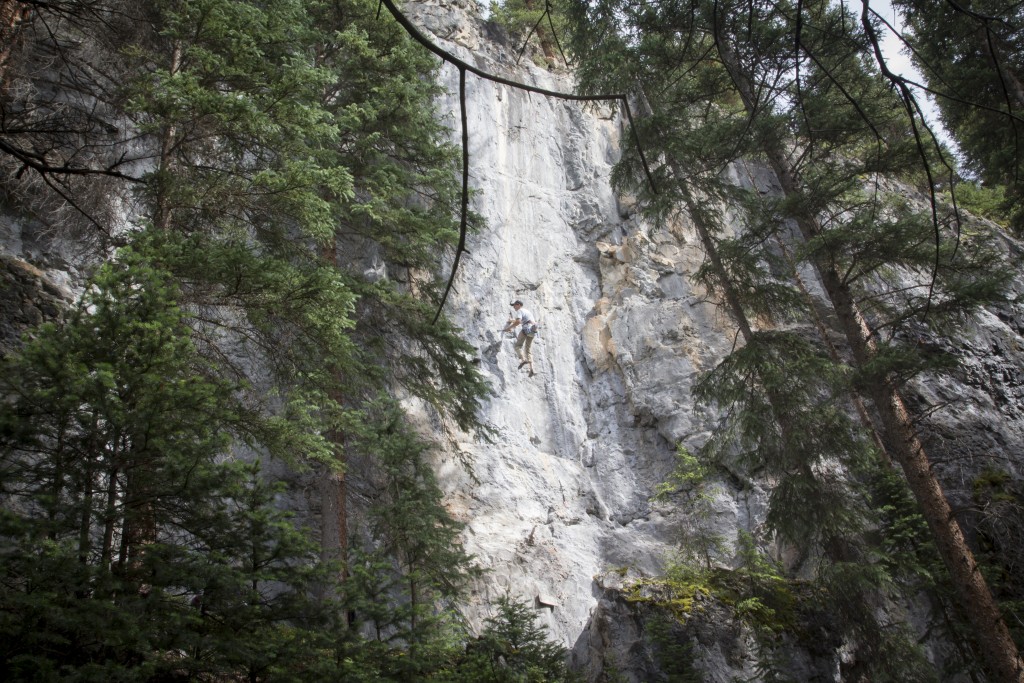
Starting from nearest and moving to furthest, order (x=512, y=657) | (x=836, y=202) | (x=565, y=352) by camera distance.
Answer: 1. (x=512, y=657)
2. (x=836, y=202)
3. (x=565, y=352)

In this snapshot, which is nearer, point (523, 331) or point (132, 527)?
point (132, 527)

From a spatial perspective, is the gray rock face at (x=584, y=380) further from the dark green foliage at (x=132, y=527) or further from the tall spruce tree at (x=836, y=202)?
the dark green foliage at (x=132, y=527)

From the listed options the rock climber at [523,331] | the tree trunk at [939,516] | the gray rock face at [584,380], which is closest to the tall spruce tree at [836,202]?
the tree trunk at [939,516]

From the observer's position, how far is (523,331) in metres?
15.2

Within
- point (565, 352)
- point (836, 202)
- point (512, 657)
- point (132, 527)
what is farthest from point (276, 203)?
point (565, 352)

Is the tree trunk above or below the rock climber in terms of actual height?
below

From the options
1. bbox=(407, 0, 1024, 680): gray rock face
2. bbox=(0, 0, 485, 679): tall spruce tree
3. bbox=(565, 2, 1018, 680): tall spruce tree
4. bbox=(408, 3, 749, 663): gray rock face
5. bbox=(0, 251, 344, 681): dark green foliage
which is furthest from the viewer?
bbox=(408, 3, 749, 663): gray rock face

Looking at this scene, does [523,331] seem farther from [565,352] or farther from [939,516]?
[939,516]

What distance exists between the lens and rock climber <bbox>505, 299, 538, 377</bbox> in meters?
15.0

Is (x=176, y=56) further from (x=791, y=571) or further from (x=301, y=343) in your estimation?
(x=791, y=571)

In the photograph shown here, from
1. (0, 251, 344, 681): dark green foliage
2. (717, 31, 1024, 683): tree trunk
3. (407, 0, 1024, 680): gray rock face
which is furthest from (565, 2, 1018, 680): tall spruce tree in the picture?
(0, 251, 344, 681): dark green foliage

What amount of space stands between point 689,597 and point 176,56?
959cm

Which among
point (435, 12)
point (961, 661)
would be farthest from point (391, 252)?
point (435, 12)

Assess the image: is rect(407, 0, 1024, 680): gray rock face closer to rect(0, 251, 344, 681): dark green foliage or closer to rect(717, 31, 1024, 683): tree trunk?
rect(717, 31, 1024, 683): tree trunk
